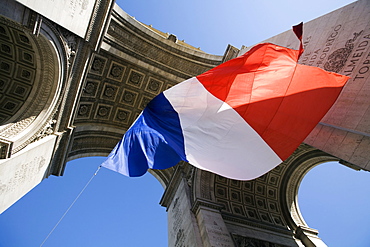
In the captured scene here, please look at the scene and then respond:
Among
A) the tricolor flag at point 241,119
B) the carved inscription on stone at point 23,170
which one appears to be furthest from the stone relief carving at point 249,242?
the carved inscription on stone at point 23,170

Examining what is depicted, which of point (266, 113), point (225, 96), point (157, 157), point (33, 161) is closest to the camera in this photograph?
point (266, 113)

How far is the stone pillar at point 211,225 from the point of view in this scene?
883 centimetres

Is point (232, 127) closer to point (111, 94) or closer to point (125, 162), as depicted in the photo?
point (125, 162)

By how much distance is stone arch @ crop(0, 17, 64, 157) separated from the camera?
7.86 m

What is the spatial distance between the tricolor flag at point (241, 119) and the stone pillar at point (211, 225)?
13.2 ft

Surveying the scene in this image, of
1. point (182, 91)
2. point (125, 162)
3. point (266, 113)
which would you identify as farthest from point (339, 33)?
point (125, 162)

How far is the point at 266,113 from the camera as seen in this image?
557 cm

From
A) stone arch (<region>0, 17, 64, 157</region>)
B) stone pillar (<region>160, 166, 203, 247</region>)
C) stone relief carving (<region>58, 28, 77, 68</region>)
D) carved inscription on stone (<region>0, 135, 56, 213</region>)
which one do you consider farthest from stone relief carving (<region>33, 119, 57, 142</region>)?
stone pillar (<region>160, 166, 203, 247</region>)

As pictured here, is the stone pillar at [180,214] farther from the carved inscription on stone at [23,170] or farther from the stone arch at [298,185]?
the carved inscription on stone at [23,170]

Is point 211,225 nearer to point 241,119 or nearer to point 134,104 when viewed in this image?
point 241,119

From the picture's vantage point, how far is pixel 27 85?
8.96 m

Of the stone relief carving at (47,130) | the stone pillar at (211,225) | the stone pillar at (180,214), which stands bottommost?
the stone pillar at (180,214)

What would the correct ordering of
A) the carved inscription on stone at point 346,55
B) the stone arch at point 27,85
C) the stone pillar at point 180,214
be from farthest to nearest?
1. the stone pillar at point 180,214
2. the stone arch at point 27,85
3. the carved inscription on stone at point 346,55

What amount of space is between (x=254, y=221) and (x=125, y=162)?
8.06 meters
